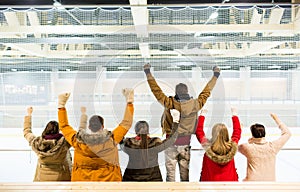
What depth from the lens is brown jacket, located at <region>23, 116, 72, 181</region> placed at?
2297mm

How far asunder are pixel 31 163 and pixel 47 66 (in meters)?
1.82

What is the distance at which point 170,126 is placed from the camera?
8.16 ft

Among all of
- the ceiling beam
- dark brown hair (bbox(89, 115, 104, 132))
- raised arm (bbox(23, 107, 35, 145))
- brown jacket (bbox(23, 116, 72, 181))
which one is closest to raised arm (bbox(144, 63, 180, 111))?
dark brown hair (bbox(89, 115, 104, 132))

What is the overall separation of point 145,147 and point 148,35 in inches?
64.2

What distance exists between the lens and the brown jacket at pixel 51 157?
230cm

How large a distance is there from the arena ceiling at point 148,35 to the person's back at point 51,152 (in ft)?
4.51

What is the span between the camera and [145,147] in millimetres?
2223

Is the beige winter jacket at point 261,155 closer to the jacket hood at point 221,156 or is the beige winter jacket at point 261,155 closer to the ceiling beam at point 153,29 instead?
the jacket hood at point 221,156

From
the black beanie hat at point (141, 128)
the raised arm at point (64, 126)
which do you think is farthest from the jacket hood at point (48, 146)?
the black beanie hat at point (141, 128)

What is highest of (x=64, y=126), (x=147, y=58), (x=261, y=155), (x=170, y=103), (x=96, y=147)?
(x=147, y=58)

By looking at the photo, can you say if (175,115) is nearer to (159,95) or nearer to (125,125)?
(159,95)

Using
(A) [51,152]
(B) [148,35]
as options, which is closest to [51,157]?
(A) [51,152]

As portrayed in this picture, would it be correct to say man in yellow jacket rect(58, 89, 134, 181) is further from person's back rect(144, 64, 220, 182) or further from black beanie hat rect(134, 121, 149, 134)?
person's back rect(144, 64, 220, 182)

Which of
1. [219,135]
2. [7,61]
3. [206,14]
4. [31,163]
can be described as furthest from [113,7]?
[31,163]
